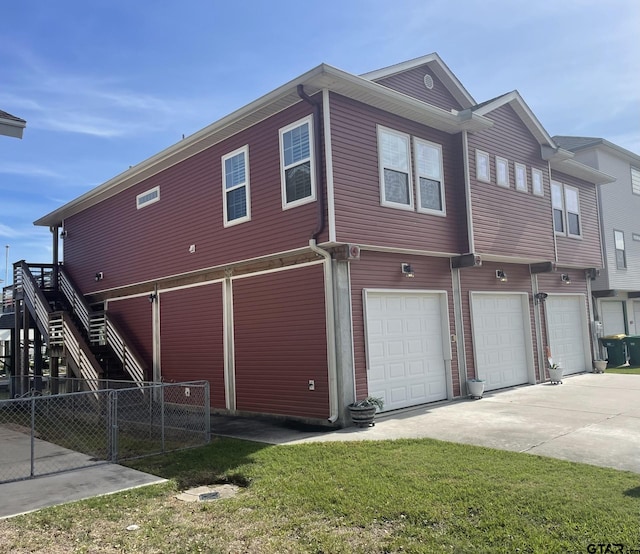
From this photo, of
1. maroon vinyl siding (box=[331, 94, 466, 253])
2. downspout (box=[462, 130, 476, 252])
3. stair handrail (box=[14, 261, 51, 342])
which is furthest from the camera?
stair handrail (box=[14, 261, 51, 342])

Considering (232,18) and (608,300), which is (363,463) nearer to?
(232,18)

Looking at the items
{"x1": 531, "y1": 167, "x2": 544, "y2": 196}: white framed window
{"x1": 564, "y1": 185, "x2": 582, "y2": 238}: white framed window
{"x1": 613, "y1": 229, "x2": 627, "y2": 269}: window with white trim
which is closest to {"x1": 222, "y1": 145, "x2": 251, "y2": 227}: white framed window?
{"x1": 531, "y1": 167, "x2": 544, "y2": 196}: white framed window

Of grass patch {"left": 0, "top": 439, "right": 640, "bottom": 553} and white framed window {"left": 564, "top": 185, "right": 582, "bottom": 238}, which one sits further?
white framed window {"left": 564, "top": 185, "right": 582, "bottom": 238}

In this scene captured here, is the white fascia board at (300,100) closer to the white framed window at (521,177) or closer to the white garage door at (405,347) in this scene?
the white framed window at (521,177)

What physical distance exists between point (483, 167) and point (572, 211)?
5.56 metres

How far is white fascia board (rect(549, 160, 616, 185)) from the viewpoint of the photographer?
1549cm

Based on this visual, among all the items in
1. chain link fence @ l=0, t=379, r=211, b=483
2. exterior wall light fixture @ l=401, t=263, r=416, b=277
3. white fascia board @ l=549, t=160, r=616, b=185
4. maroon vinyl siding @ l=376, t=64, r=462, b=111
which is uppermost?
maroon vinyl siding @ l=376, t=64, r=462, b=111

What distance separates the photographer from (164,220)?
1373 cm

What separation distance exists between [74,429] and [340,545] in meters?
8.25

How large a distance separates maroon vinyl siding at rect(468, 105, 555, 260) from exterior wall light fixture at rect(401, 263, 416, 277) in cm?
195

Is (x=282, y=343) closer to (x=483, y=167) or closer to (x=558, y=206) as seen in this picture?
(x=483, y=167)

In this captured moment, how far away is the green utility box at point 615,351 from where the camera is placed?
60.6ft

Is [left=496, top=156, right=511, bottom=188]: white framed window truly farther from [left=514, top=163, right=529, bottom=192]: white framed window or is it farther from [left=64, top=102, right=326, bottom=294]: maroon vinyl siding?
[left=64, top=102, right=326, bottom=294]: maroon vinyl siding

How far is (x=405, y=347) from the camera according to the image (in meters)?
10.6
